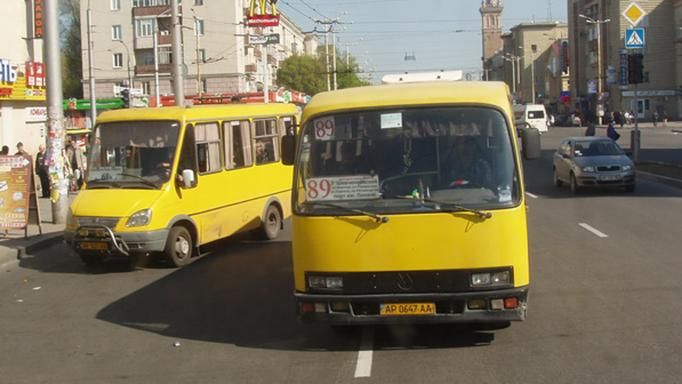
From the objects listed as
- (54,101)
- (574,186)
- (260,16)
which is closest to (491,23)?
(260,16)

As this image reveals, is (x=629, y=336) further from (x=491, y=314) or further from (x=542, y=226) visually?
(x=542, y=226)

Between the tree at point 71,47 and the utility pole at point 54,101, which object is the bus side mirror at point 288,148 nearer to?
the utility pole at point 54,101

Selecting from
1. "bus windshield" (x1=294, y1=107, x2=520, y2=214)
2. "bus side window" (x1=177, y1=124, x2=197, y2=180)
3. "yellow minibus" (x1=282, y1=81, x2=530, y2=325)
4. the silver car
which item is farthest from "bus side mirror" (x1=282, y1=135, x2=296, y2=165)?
the silver car

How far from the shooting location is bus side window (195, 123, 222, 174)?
13031 millimetres

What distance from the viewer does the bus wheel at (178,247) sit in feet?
40.5

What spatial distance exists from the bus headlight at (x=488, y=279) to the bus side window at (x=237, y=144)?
7.57m

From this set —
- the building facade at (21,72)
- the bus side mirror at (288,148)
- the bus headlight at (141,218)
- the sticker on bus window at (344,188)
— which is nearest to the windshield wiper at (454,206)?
the sticker on bus window at (344,188)

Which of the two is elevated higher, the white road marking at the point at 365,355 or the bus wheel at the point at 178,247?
the bus wheel at the point at 178,247

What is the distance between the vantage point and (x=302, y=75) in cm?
9044

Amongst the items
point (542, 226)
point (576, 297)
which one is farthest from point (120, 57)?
point (576, 297)

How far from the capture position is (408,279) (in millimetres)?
6953

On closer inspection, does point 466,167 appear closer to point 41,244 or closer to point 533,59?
point 41,244

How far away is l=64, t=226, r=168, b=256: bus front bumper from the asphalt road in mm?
405

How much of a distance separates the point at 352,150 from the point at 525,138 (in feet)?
6.52
